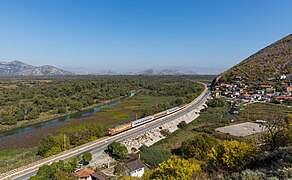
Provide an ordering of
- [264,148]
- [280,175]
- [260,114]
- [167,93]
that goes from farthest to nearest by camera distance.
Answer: [167,93]
[260,114]
[264,148]
[280,175]

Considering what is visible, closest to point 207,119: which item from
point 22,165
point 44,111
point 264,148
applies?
point 264,148

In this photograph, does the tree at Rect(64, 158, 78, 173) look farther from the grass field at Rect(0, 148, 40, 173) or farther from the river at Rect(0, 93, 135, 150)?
the river at Rect(0, 93, 135, 150)

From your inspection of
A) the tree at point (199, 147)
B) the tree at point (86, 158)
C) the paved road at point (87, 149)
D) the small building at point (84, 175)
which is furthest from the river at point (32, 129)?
the tree at point (199, 147)

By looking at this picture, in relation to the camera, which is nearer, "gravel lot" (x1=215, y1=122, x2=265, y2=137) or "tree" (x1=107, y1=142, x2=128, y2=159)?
"tree" (x1=107, y1=142, x2=128, y2=159)

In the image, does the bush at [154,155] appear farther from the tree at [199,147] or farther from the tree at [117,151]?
the tree at [117,151]

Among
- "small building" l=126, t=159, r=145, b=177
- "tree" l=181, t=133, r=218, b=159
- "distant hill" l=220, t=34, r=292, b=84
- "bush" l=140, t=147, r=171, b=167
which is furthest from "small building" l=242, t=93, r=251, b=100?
"small building" l=126, t=159, r=145, b=177

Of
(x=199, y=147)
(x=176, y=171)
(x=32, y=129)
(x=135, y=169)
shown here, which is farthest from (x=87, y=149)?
(x=32, y=129)

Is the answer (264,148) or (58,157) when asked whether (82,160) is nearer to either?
(58,157)

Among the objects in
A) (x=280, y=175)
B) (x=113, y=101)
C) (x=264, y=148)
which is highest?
(x=280, y=175)
